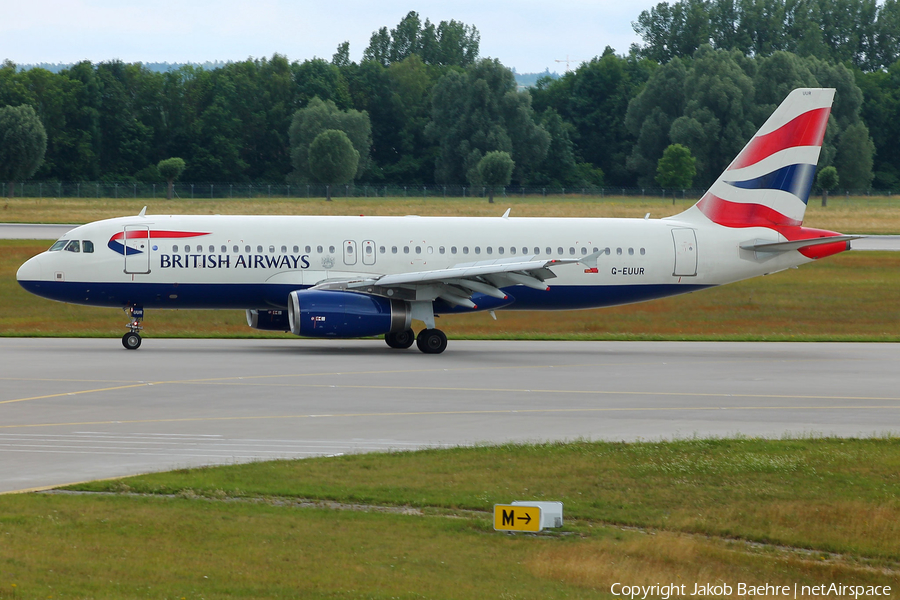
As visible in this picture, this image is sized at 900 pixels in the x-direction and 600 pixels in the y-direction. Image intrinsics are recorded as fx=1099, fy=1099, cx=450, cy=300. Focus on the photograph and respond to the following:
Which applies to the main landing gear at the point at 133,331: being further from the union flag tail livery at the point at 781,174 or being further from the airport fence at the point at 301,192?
the airport fence at the point at 301,192

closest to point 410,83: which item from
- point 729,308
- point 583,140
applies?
point 583,140

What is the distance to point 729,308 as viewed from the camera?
47.7 m

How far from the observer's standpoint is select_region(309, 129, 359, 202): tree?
117812 mm

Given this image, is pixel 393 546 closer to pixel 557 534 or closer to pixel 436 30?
pixel 557 534

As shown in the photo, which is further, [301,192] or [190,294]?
[301,192]

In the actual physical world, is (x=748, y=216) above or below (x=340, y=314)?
above

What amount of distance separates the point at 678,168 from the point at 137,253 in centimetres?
8801

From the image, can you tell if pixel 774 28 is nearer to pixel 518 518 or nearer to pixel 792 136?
pixel 792 136

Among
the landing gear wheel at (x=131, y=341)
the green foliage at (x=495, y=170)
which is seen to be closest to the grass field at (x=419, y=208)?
the green foliage at (x=495, y=170)

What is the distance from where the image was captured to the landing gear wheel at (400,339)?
34.5 meters

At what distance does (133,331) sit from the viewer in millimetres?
33406

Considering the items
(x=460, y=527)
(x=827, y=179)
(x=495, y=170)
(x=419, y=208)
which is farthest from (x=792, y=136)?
(x=495, y=170)

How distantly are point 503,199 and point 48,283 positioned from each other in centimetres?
7674

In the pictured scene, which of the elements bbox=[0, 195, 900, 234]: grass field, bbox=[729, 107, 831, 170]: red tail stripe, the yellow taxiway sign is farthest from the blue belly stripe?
bbox=[0, 195, 900, 234]: grass field
